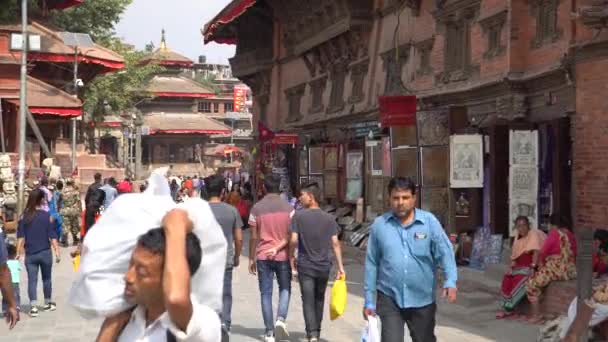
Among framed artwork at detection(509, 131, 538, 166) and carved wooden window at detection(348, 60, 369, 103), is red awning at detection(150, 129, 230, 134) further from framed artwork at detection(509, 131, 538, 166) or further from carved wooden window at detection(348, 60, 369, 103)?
framed artwork at detection(509, 131, 538, 166)

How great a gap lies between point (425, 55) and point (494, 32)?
12.1 ft

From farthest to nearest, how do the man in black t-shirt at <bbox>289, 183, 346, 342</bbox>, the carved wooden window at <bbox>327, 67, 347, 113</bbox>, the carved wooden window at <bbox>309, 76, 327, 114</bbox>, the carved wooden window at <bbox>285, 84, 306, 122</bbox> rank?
the carved wooden window at <bbox>285, 84, 306, 122</bbox> → the carved wooden window at <bbox>309, 76, 327, 114</bbox> → the carved wooden window at <bbox>327, 67, 347, 113</bbox> → the man in black t-shirt at <bbox>289, 183, 346, 342</bbox>

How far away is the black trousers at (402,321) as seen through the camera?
21.5 feet

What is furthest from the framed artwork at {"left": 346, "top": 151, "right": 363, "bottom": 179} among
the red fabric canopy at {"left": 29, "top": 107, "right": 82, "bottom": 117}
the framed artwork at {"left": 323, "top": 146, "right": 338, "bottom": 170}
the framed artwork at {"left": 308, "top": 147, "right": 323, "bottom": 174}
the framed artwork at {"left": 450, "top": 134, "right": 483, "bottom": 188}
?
the red fabric canopy at {"left": 29, "top": 107, "right": 82, "bottom": 117}

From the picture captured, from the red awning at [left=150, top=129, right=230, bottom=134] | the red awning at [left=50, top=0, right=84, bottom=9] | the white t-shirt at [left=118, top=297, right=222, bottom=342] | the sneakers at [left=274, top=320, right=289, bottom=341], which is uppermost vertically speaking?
the red awning at [left=50, top=0, right=84, bottom=9]

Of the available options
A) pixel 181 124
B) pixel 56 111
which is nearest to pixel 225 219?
pixel 56 111

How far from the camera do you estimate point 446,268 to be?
654 cm

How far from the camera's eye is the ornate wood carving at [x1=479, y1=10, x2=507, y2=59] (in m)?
15.4

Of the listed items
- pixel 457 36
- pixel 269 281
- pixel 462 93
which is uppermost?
pixel 457 36

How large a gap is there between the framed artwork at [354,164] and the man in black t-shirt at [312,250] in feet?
43.4

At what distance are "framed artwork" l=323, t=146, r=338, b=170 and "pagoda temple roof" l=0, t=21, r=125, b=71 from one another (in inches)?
564

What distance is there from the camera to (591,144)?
40.6 ft

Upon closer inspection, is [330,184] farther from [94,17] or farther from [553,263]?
[94,17]

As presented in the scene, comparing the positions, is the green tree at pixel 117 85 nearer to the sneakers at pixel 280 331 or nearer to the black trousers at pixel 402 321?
the sneakers at pixel 280 331
